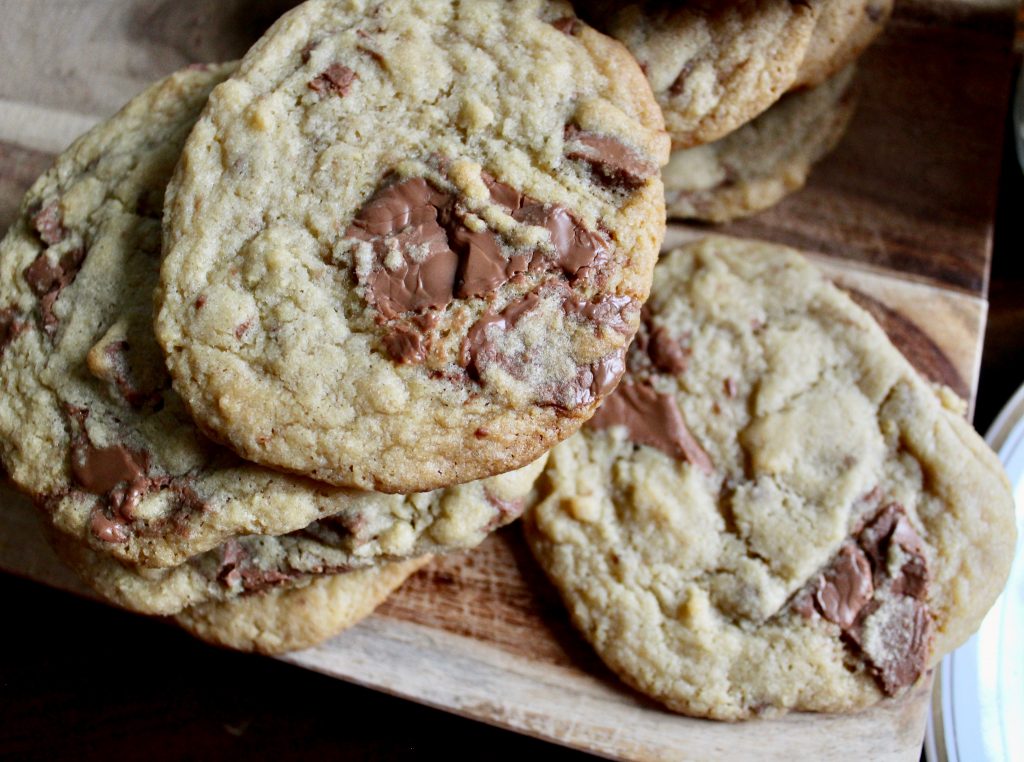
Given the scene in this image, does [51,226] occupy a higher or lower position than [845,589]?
higher

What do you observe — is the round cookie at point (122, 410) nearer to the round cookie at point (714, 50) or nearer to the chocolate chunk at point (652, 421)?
the chocolate chunk at point (652, 421)

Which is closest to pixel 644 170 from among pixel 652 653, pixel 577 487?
pixel 577 487

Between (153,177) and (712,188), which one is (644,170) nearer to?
(712,188)

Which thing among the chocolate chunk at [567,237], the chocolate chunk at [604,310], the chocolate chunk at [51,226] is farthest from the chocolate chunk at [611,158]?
the chocolate chunk at [51,226]

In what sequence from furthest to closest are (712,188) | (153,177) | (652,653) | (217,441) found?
(712,188)
(652,653)
(153,177)
(217,441)

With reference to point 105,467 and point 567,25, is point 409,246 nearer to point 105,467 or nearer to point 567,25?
point 567,25

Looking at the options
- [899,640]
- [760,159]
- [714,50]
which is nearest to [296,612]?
[899,640]

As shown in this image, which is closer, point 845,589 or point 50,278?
point 50,278
